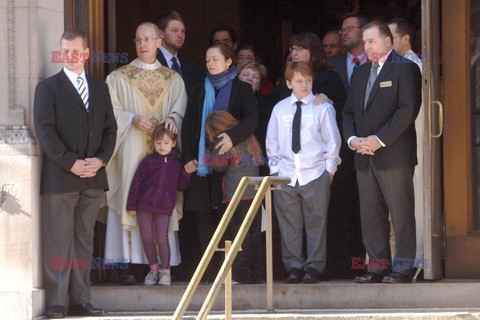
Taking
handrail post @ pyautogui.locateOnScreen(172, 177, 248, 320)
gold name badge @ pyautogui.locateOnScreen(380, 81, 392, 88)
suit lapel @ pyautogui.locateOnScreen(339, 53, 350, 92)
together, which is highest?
suit lapel @ pyautogui.locateOnScreen(339, 53, 350, 92)

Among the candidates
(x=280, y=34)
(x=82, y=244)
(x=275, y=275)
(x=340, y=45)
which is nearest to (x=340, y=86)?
(x=340, y=45)

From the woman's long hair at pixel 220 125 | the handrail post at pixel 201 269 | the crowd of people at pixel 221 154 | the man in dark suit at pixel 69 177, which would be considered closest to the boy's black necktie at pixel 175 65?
the crowd of people at pixel 221 154

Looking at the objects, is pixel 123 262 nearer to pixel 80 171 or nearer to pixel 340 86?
pixel 80 171

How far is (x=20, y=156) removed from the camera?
940 centimetres

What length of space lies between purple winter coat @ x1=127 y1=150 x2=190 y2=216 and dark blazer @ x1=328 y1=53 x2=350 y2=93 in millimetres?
1616

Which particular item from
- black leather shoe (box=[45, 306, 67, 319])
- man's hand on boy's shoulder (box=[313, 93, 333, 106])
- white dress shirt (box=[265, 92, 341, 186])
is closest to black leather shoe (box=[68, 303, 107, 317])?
black leather shoe (box=[45, 306, 67, 319])

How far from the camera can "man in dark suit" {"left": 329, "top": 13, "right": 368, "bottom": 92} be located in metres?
10.8

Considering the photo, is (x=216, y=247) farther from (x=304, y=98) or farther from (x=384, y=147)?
(x=304, y=98)

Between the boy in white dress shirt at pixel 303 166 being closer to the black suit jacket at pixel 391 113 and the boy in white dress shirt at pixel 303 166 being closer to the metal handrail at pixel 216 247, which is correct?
the black suit jacket at pixel 391 113

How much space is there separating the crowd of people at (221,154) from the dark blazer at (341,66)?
21 cm

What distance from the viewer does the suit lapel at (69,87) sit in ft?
31.0

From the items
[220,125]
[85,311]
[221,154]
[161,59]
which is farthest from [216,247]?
[161,59]

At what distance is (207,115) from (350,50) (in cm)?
149

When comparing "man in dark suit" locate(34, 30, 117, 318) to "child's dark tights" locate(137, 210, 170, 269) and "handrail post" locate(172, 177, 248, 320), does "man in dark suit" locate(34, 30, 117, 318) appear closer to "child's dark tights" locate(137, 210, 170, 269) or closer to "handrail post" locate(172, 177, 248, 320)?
"child's dark tights" locate(137, 210, 170, 269)
